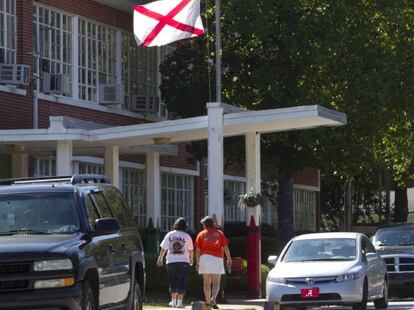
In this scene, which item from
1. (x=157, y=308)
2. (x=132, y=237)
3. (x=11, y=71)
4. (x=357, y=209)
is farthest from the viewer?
(x=357, y=209)

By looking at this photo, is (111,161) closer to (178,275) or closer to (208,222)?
(178,275)

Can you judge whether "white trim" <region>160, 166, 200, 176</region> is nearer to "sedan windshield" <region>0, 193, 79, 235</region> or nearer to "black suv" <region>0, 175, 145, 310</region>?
"black suv" <region>0, 175, 145, 310</region>

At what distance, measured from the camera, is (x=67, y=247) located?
42.7 feet

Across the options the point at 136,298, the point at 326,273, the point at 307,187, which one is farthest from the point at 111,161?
the point at 307,187

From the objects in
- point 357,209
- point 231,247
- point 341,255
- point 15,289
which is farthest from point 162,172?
point 357,209

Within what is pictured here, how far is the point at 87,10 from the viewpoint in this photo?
3039 centimetres

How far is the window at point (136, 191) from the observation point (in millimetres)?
33181

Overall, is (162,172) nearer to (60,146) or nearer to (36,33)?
(36,33)

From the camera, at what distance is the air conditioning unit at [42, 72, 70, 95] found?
2792cm

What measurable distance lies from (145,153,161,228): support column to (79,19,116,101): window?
233cm

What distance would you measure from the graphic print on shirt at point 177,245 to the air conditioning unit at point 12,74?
6.93 metres

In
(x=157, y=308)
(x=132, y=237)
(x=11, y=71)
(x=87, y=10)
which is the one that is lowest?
(x=157, y=308)

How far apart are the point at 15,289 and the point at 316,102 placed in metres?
18.8

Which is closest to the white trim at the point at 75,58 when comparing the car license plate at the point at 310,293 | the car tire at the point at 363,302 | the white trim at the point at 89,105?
the white trim at the point at 89,105
